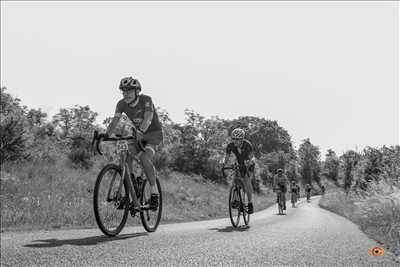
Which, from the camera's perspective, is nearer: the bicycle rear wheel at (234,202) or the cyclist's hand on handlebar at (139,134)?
the cyclist's hand on handlebar at (139,134)

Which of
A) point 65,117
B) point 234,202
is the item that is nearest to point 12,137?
point 234,202

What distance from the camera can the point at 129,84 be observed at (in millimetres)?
3605

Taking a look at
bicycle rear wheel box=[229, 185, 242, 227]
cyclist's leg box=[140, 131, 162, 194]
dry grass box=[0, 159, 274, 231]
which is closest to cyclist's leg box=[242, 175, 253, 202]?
bicycle rear wheel box=[229, 185, 242, 227]

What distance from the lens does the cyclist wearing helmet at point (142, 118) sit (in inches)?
144

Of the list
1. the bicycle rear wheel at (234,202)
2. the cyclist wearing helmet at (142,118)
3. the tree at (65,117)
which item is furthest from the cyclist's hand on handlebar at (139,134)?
the tree at (65,117)

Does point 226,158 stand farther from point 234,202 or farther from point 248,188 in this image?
point 234,202

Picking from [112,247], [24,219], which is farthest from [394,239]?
[24,219]

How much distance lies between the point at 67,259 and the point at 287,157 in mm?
4646

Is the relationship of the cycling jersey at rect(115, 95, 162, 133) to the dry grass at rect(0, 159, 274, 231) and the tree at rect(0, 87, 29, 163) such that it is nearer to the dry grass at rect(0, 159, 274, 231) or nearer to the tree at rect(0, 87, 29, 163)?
the dry grass at rect(0, 159, 274, 231)

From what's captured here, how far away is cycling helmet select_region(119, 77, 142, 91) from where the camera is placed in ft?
11.8

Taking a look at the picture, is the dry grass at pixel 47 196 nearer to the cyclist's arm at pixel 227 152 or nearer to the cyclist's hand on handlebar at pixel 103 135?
the cyclist's arm at pixel 227 152

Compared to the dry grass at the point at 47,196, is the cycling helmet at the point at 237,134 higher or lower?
higher

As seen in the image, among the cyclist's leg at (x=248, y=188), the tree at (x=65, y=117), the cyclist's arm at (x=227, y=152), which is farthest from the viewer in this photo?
the tree at (x=65, y=117)

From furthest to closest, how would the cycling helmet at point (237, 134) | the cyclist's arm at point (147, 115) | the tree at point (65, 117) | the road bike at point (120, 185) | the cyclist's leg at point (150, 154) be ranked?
the tree at point (65, 117)
the cycling helmet at point (237, 134)
the cyclist's leg at point (150, 154)
the cyclist's arm at point (147, 115)
the road bike at point (120, 185)
